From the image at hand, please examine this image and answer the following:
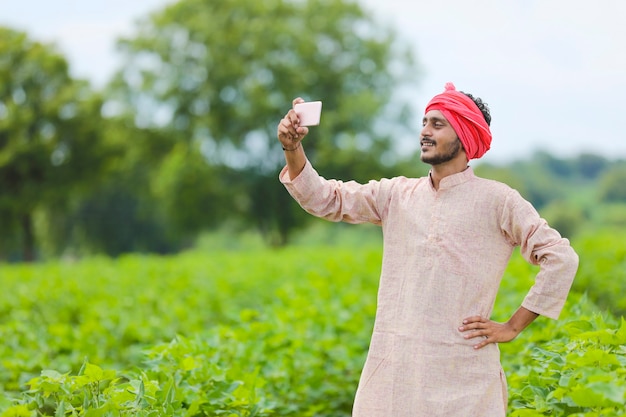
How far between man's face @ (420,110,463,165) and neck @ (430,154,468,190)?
0.09 ft

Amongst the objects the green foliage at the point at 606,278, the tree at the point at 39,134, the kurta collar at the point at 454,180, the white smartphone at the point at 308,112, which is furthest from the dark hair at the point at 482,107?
the tree at the point at 39,134

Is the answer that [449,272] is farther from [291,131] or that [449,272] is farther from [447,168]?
[291,131]

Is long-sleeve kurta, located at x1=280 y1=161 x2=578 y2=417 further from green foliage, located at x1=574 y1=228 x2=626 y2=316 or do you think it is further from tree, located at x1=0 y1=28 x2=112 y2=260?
tree, located at x1=0 y1=28 x2=112 y2=260

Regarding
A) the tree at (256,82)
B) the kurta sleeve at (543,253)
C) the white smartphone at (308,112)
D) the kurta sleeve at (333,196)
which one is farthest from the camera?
the tree at (256,82)

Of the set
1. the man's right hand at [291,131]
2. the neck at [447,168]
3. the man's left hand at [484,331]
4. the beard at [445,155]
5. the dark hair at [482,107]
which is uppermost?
the dark hair at [482,107]

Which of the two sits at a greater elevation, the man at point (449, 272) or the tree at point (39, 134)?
the tree at point (39, 134)

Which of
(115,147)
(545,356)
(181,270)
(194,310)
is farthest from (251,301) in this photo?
(115,147)

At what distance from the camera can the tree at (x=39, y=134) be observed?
31.1 metres

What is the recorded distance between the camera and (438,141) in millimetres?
3289

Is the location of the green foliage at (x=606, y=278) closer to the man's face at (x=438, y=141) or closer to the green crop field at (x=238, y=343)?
the green crop field at (x=238, y=343)

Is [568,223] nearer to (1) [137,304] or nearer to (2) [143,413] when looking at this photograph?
(1) [137,304]

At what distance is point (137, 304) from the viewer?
1005 cm

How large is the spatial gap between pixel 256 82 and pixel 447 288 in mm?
32142

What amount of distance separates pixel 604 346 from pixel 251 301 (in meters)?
7.84
